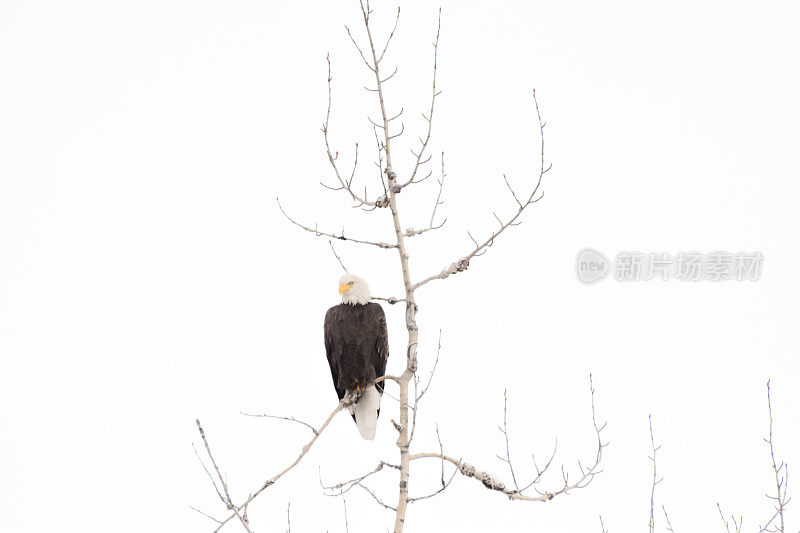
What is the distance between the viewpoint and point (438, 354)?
4195 millimetres

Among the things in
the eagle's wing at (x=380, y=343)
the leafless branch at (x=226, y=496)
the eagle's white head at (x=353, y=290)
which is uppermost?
the eagle's white head at (x=353, y=290)

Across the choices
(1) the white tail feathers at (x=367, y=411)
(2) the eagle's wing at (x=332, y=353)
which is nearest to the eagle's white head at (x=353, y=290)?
(2) the eagle's wing at (x=332, y=353)

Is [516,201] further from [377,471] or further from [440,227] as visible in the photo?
[377,471]

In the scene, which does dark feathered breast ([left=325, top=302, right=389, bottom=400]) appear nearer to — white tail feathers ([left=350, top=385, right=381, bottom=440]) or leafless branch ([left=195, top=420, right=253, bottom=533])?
white tail feathers ([left=350, top=385, right=381, bottom=440])

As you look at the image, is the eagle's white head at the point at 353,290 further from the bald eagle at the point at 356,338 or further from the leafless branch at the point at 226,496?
the leafless branch at the point at 226,496

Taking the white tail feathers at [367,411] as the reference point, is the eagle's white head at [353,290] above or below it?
above

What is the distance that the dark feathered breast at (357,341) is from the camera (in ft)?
Result: 21.3

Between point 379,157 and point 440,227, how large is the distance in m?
0.48

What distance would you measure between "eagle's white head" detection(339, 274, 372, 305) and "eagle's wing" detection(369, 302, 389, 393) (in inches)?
3.8

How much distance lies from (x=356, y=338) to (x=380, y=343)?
20 cm

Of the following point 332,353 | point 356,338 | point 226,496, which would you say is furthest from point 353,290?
point 226,496

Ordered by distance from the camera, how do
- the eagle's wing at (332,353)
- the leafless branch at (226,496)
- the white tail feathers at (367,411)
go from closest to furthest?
the leafless branch at (226,496), the eagle's wing at (332,353), the white tail feathers at (367,411)

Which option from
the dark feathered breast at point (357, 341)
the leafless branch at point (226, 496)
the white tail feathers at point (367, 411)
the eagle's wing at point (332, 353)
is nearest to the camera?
the leafless branch at point (226, 496)

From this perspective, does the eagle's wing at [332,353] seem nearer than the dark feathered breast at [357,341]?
No
